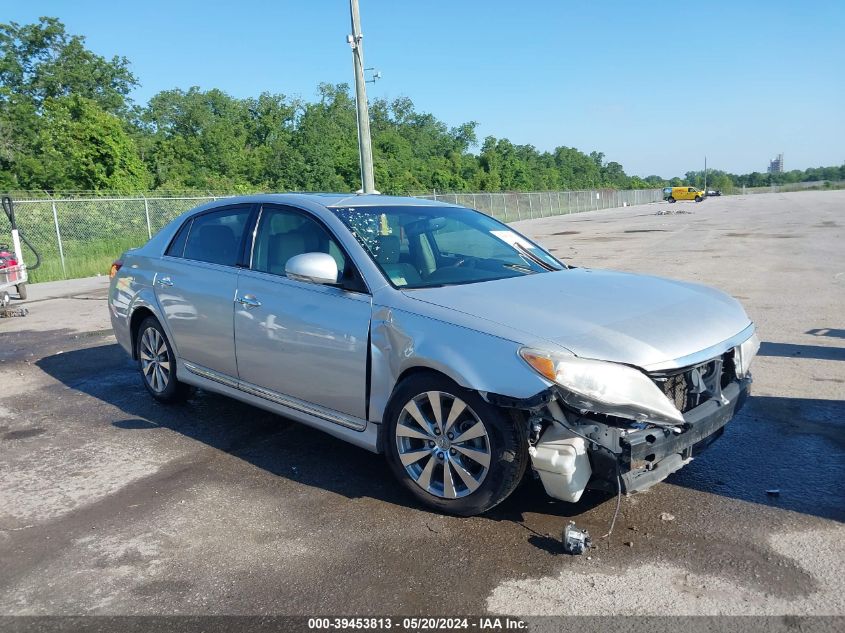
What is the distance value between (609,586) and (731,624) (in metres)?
0.50

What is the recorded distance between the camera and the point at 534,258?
4.92 meters

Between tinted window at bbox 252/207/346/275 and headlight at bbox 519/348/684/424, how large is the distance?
1727 millimetres

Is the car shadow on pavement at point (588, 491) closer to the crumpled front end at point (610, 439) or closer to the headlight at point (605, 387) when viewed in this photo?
the crumpled front end at point (610, 439)

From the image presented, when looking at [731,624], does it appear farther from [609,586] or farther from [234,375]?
[234,375]

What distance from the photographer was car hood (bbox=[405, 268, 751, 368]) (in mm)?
3303

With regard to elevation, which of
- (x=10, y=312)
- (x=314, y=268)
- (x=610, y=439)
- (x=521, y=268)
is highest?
(x=314, y=268)

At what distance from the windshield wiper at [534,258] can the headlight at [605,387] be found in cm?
168

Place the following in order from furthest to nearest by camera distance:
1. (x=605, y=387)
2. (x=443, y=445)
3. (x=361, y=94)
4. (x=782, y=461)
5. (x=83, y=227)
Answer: (x=83, y=227), (x=361, y=94), (x=782, y=461), (x=443, y=445), (x=605, y=387)

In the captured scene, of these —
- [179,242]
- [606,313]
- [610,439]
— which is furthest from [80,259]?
[610,439]

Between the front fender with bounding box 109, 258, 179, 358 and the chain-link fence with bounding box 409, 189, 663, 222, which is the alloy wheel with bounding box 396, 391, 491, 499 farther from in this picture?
the chain-link fence with bounding box 409, 189, 663, 222

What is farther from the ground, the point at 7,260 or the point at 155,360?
the point at 7,260

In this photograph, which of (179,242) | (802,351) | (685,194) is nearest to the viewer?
(179,242)

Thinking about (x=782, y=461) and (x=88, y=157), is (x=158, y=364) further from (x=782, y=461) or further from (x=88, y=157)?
(x=88, y=157)

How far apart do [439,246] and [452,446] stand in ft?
5.19
